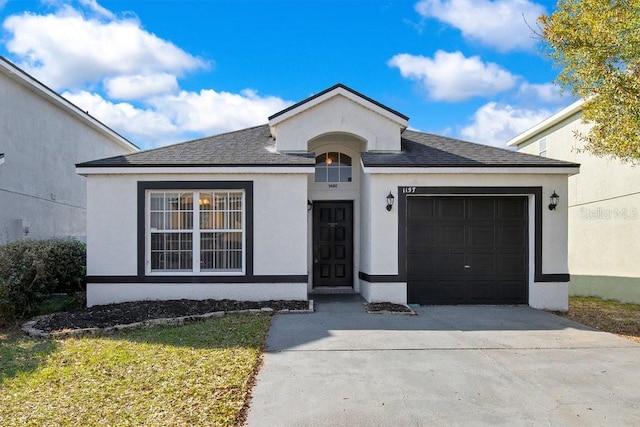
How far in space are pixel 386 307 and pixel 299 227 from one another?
256 centimetres

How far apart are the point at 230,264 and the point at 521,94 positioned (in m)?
11.8

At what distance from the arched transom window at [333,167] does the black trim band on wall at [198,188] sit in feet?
8.24

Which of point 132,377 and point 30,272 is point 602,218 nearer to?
point 132,377

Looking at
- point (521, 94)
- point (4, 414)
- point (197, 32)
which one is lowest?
point (4, 414)

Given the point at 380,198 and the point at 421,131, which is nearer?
the point at 380,198

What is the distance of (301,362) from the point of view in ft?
20.9

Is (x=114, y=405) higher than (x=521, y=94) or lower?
lower

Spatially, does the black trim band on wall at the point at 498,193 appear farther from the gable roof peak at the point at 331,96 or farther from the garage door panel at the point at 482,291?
the gable roof peak at the point at 331,96

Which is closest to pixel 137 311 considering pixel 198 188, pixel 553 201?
pixel 198 188

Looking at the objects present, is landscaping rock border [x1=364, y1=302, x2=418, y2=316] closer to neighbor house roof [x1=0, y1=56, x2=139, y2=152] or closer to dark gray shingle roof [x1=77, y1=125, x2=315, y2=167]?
dark gray shingle roof [x1=77, y1=125, x2=315, y2=167]

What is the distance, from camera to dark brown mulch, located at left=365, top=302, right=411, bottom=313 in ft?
32.3

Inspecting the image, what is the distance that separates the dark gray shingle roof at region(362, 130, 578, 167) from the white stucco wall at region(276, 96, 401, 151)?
44cm

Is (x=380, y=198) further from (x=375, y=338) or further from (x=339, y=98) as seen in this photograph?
(x=375, y=338)

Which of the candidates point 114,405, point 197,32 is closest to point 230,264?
point 114,405
